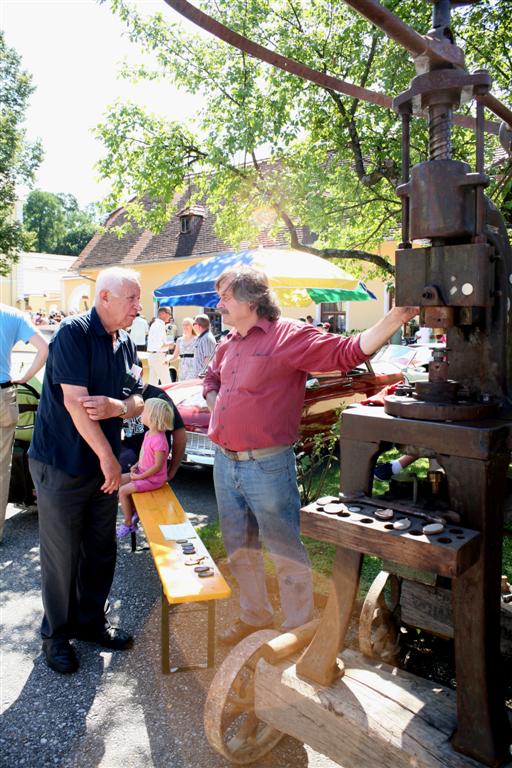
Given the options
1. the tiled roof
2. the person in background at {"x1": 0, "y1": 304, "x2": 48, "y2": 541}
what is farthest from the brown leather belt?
the tiled roof

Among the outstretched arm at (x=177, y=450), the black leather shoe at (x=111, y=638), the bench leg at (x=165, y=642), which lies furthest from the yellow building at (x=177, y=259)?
the bench leg at (x=165, y=642)

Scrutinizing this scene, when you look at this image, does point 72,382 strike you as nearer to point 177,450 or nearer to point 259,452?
point 259,452

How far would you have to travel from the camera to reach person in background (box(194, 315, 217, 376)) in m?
8.95

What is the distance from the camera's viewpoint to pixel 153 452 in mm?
4543

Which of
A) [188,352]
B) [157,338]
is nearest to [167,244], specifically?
[157,338]

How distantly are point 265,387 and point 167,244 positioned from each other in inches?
1047

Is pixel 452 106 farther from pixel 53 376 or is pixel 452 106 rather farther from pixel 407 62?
pixel 407 62

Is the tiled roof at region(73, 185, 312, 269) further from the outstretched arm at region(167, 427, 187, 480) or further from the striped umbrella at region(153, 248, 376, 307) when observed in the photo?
the outstretched arm at region(167, 427, 187, 480)

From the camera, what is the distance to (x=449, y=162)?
173cm

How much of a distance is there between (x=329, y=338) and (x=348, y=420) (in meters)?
0.78

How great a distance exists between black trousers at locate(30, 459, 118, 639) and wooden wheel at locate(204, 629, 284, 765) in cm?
119

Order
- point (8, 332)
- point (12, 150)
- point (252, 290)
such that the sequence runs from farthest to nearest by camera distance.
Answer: point (12, 150) < point (8, 332) < point (252, 290)

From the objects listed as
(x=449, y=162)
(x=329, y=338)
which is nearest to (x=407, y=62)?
(x=329, y=338)

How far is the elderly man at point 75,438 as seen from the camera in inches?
118
